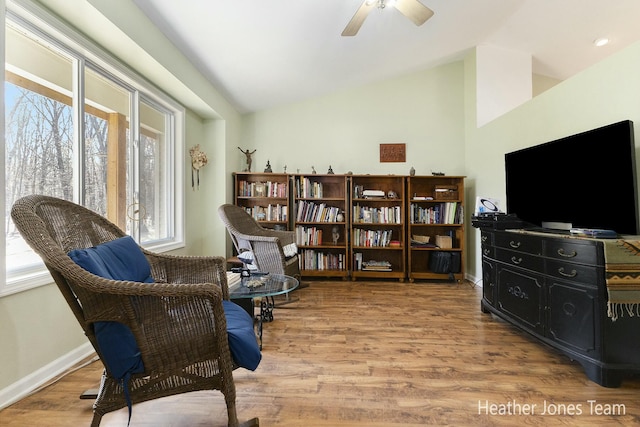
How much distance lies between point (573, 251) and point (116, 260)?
2.43m

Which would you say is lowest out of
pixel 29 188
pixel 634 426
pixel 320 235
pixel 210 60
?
pixel 634 426

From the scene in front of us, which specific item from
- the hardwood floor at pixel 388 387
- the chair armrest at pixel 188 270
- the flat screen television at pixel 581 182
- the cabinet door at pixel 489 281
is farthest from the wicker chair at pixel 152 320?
the flat screen television at pixel 581 182

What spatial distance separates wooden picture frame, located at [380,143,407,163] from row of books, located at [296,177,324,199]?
1.07 m

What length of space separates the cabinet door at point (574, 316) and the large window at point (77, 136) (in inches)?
119

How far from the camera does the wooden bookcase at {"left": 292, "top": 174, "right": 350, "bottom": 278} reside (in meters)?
3.74

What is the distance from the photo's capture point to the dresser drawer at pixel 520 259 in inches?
72.2

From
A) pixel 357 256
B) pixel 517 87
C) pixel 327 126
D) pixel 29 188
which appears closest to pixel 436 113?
pixel 517 87

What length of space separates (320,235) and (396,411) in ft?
8.55

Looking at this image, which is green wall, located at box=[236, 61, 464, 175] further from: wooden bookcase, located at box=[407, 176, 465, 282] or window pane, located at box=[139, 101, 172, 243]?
window pane, located at box=[139, 101, 172, 243]

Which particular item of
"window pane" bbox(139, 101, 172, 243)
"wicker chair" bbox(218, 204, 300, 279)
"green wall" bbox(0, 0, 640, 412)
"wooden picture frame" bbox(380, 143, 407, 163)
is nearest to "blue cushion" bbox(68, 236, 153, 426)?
"green wall" bbox(0, 0, 640, 412)

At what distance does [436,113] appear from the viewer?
13.0ft

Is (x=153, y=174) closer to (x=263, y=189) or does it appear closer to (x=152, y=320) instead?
(x=263, y=189)

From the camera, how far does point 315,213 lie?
12.4ft

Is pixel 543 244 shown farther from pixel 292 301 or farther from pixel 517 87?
pixel 517 87
